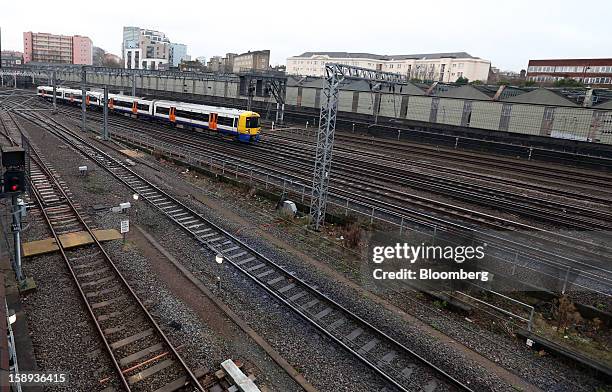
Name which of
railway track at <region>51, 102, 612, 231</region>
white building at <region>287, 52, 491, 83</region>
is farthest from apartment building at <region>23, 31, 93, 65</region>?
railway track at <region>51, 102, 612, 231</region>

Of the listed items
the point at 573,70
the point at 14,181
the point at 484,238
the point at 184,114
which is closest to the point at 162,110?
the point at 184,114

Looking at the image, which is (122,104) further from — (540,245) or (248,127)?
(540,245)

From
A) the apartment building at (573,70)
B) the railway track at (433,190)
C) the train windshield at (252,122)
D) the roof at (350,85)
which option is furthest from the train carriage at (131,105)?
the apartment building at (573,70)

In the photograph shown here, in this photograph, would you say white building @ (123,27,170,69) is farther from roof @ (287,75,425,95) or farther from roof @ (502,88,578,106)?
roof @ (502,88,578,106)

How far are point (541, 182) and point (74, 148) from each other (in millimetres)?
32787

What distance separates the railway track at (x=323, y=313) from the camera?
359 inches

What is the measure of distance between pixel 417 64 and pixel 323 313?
13348 centimetres

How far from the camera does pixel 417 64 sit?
5197 inches

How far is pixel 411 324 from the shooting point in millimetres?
11109

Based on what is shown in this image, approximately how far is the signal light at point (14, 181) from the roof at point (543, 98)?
42.2 meters

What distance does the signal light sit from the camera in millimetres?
10508

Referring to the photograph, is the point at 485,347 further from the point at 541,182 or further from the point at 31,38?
the point at 31,38

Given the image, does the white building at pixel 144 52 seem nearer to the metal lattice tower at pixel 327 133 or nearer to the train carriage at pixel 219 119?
the train carriage at pixel 219 119

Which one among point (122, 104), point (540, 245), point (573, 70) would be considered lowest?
point (540, 245)
